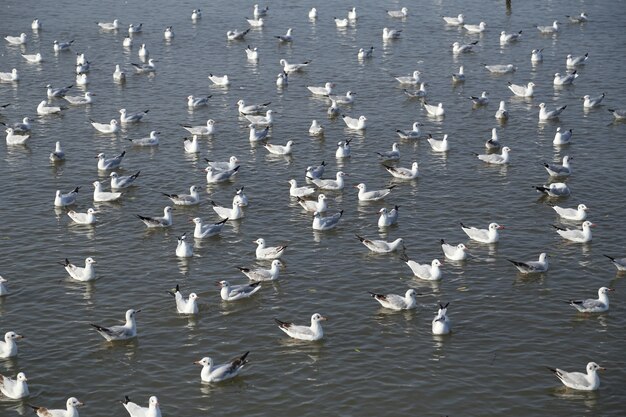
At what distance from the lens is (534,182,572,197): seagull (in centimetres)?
4841

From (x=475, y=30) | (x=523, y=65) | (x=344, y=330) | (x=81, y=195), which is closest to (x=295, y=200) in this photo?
(x=81, y=195)

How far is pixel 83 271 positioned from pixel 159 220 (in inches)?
231

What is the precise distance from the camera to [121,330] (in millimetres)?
35406

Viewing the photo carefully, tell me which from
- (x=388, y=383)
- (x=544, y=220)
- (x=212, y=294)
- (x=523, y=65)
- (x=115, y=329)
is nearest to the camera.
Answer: (x=388, y=383)

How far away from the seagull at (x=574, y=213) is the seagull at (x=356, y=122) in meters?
15.3

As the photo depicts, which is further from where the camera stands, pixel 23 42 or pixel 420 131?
pixel 23 42

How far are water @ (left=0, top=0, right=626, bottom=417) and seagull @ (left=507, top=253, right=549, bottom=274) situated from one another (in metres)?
0.50

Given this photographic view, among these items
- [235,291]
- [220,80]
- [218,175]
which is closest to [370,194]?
[218,175]

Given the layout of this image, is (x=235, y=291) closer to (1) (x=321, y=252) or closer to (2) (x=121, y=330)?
(2) (x=121, y=330)

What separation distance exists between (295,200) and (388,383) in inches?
680

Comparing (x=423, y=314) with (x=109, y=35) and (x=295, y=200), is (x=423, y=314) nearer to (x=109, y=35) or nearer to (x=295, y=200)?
(x=295, y=200)

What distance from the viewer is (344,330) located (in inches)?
1427

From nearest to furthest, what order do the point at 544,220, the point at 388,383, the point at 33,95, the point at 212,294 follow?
the point at 388,383, the point at 212,294, the point at 544,220, the point at 33,95

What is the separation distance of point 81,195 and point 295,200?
10.4 m
